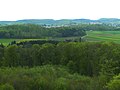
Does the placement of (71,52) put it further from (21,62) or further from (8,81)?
(8,81)

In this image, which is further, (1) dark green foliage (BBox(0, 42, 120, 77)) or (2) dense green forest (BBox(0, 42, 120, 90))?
(1) dark green foliage (BBox(0, 42, 120, 77))

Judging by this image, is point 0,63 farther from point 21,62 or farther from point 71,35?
point 71,35

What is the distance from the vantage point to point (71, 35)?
354 feet

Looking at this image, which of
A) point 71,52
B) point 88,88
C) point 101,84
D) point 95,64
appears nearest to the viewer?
point 88,88

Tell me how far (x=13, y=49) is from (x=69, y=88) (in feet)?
75.6

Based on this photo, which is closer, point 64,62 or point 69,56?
→ point 64,62

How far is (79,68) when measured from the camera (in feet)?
158

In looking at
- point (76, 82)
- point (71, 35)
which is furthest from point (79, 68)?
point (71, 35)

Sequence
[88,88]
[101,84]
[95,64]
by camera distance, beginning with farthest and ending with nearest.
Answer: [95,64]
[101,84]
[88,88]

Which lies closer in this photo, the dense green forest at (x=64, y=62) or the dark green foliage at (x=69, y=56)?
the dense green forest at (x=64, y=62)

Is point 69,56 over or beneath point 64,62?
over

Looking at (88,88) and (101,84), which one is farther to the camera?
(101,84)

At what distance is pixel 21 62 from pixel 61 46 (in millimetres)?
7686

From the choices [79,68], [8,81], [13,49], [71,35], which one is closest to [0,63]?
[13,49]
